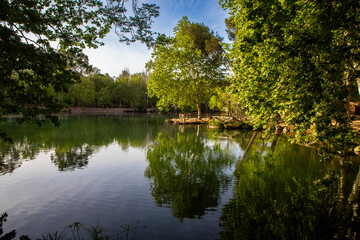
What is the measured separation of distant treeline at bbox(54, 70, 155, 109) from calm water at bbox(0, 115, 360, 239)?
276 ft

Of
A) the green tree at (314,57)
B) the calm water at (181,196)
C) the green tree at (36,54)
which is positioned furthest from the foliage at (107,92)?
the green tree at (314,57)

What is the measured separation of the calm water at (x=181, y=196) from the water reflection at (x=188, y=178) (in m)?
0.05

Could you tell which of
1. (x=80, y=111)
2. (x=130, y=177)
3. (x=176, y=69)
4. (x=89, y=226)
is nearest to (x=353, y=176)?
(x=130, y=177)

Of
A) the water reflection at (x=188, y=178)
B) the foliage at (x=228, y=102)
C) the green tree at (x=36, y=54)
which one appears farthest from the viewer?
the foliage at (x=228, y=102)

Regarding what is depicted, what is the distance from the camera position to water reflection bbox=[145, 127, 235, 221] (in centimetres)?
905

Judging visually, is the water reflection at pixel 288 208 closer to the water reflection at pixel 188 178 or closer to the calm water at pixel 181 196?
the calm water at pixel 181 196

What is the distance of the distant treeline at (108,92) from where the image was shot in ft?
314

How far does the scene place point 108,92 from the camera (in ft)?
346

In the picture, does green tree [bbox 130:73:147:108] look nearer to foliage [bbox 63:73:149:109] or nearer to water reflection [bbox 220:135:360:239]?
foliage [bbox 63:73:149:109]

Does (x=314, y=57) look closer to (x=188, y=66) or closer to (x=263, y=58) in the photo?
(x=263, y=58)

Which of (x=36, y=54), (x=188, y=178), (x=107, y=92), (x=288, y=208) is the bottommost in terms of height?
(x=188, y=178)

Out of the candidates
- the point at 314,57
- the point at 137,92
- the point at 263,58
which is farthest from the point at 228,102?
the point at 137,92

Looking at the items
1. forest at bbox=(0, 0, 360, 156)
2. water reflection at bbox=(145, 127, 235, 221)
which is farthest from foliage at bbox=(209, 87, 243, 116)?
forest at bbox=(0, 0, 360, 156)

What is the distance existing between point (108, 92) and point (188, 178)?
100m
